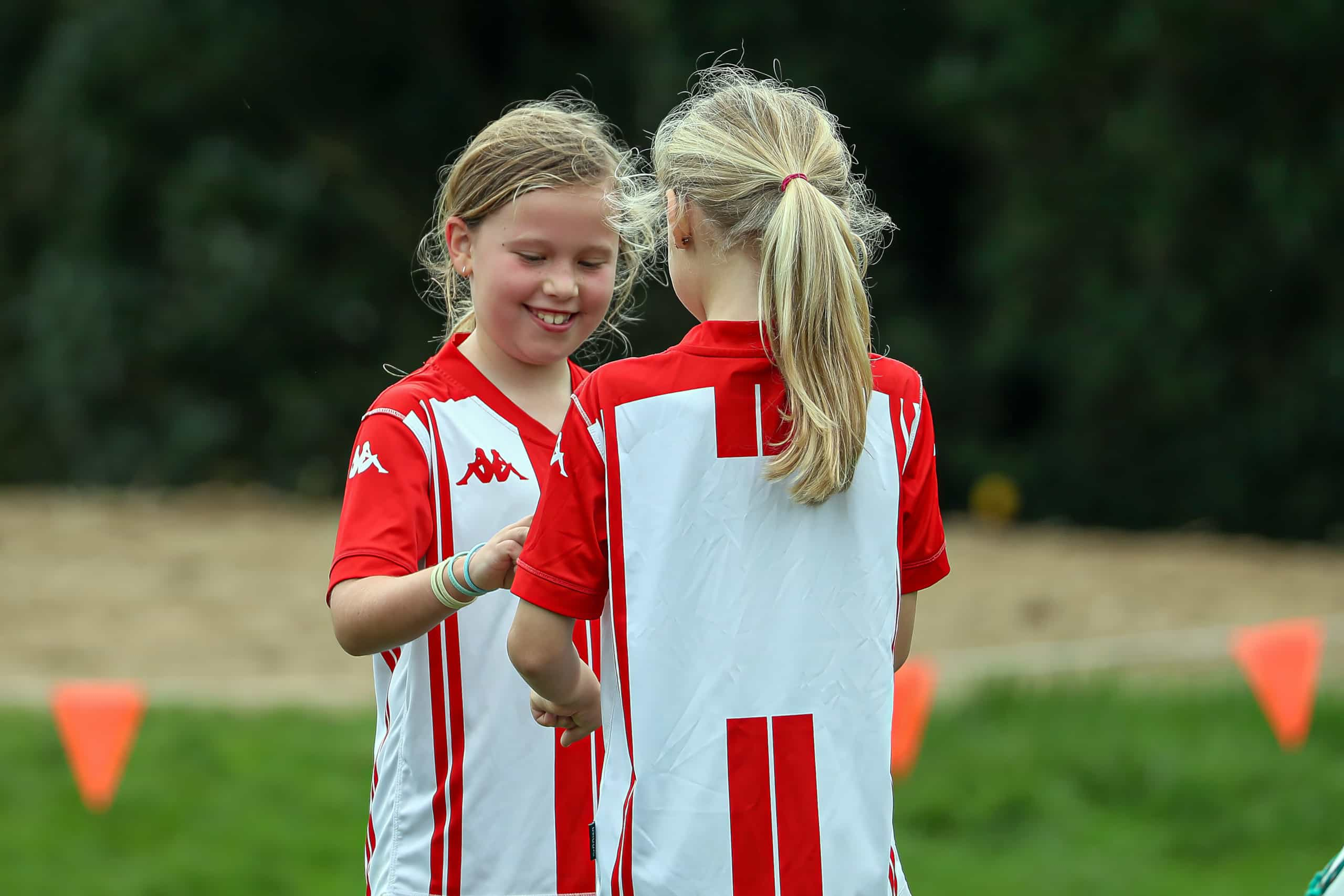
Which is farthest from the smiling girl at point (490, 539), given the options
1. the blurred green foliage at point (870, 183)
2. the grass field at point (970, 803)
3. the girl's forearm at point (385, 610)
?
the blurred green foliage at point (870, 183)

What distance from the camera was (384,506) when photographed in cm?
203

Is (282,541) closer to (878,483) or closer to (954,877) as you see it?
(954,877)

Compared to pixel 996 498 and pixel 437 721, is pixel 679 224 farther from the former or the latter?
pixel 996 498

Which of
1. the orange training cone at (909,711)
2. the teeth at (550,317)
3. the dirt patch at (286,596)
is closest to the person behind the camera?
the teeth at (550,317)

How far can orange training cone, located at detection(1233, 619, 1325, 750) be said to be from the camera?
5.68m

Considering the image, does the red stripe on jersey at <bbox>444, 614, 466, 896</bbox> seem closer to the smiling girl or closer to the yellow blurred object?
the smiling girl

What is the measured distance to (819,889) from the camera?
1750mm

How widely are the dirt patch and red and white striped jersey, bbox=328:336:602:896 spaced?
5272 mm

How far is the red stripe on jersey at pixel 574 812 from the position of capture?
2.15m

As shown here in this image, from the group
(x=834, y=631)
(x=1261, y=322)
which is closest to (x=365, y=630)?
(x=834, y=631)

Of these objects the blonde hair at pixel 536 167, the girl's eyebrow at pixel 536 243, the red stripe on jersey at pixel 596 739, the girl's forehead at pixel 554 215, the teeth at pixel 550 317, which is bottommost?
the red stripe on jersey at pixel 596 739

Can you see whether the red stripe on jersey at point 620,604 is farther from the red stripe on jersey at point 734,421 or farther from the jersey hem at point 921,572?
the jersey hem at point 921,572

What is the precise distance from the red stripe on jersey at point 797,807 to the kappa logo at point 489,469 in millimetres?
607

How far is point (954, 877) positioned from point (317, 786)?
7.88ft
